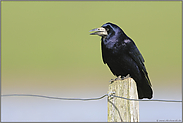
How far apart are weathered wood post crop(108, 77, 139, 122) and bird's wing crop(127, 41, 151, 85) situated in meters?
1.88

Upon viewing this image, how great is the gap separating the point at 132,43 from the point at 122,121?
87.5 inches

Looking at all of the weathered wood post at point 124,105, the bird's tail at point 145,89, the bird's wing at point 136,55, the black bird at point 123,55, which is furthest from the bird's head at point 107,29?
the weathered wood post at point 124,105

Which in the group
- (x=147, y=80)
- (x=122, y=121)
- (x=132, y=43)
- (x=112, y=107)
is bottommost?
(x=122, y=121)

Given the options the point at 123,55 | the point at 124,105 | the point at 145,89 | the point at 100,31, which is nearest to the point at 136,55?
the point at 123,55

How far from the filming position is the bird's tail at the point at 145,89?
439 centimetres

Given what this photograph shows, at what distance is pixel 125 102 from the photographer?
250 cm

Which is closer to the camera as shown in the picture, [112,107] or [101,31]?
[112,107]

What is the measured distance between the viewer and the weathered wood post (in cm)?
248

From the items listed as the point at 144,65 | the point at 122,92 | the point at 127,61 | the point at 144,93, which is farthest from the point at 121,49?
the point at 122,92

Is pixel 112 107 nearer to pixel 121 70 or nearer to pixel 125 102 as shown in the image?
pixel 125 102

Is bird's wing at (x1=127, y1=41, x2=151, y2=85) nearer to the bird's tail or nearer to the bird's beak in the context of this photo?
→ the bird's tail

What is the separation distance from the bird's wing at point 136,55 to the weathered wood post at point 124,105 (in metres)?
1.88

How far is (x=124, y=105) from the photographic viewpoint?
2.50m

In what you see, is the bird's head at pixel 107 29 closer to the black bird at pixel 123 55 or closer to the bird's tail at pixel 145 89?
the black bird at pixel 123 55
